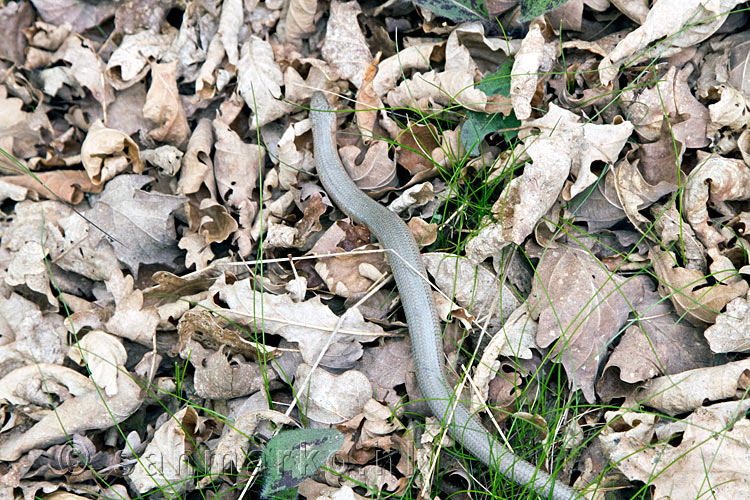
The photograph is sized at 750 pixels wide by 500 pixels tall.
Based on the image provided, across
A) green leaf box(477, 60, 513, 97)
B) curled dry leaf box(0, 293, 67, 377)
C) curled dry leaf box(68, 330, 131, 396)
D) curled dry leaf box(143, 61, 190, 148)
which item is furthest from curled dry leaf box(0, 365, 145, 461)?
green leaf box(477, 60, 513, 97)

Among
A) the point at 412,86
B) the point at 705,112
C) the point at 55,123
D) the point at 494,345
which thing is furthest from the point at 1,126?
the point at 705,112

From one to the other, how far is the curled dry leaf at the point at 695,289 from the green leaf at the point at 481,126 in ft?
3.69

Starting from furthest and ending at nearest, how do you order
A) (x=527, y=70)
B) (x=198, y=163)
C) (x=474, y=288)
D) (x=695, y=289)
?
(x=198, y=163) → (x=527, y=70) → (x=474, y=288) → (x=695, y=289)

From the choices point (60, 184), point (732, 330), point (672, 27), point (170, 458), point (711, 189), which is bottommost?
point (170, 458)

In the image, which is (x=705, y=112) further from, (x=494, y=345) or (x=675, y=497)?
(x=675, y=497)

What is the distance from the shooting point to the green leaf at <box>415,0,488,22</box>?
142 inches

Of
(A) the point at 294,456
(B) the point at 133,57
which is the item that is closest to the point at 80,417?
(A) the point at 294,456

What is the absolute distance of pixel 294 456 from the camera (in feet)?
9.37

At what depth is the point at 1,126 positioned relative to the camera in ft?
14.3

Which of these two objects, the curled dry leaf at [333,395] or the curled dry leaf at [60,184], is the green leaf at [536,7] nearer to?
the curled dry leaf at [333,395]

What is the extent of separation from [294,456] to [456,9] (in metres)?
2.86

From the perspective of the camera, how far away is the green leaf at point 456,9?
11.9ft

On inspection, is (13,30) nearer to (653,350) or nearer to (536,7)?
(536,7)

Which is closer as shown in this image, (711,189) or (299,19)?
(711,189)
